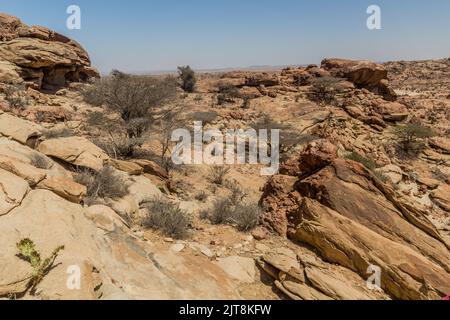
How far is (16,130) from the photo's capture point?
540 centimetres

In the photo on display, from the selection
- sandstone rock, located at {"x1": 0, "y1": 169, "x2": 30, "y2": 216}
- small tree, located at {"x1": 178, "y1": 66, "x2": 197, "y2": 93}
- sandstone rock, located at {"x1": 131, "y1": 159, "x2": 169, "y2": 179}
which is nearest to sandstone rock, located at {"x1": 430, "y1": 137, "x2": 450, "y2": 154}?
sandstone rock, located at {"x1": 131, "y1": 159, "x2": 169, "y2": 179}

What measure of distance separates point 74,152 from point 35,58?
1299cm

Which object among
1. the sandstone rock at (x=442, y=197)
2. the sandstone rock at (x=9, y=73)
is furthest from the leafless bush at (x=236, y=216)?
the sandstone rock at (x=9, y=73)

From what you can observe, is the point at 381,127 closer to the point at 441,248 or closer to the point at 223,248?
the point at 441,248

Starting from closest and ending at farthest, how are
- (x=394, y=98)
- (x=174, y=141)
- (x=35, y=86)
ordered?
1. (x=174, y=141)
2. (x=35, y=86)
3. (x=394, y=98)

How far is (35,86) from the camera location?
15.1 metres

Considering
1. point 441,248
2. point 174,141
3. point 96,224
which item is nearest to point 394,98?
point 174,141

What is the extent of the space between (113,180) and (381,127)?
14.6 meters

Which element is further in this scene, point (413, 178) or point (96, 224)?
point (413, 178)

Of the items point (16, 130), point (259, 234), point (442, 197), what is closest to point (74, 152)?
point (16, 130)

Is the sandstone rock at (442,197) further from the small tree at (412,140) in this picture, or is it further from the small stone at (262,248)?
the small stone at (262,248)

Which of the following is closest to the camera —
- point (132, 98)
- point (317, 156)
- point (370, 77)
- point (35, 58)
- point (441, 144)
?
point (317, 156)

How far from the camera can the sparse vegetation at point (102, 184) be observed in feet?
16.6

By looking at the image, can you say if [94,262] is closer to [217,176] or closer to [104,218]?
[104,218]
